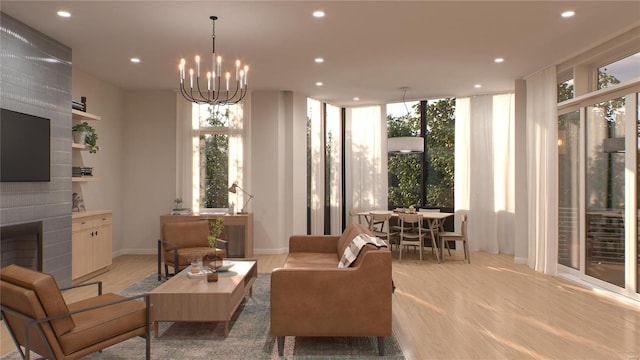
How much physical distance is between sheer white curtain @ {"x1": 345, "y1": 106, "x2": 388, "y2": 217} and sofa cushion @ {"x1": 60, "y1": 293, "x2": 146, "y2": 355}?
6.43 meters

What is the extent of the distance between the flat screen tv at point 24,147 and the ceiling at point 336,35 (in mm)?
1057

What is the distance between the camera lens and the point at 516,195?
6.83 metres

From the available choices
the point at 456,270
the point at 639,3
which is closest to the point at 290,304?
the point at 456,270

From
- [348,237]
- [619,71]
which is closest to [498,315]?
[348,237]

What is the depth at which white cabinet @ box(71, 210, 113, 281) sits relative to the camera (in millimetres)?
5285

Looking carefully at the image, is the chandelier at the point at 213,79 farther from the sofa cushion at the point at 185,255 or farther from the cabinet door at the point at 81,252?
the cabinet door at the point at 81,252

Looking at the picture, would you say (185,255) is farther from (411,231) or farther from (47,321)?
(411,231)

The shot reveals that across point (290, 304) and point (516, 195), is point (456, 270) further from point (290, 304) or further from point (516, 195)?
point (290, 304)

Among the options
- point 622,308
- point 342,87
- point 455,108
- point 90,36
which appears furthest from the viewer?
point 455,108

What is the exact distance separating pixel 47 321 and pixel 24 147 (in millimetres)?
2595

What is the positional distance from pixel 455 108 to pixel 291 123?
3.40m

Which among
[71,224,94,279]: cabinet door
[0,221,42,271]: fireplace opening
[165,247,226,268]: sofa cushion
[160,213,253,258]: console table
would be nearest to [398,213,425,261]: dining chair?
[160,213,253,258]: console table

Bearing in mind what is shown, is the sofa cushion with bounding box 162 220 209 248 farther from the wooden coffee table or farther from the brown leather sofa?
the brown leather sofa

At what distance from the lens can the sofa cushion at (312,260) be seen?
14.9 feet
